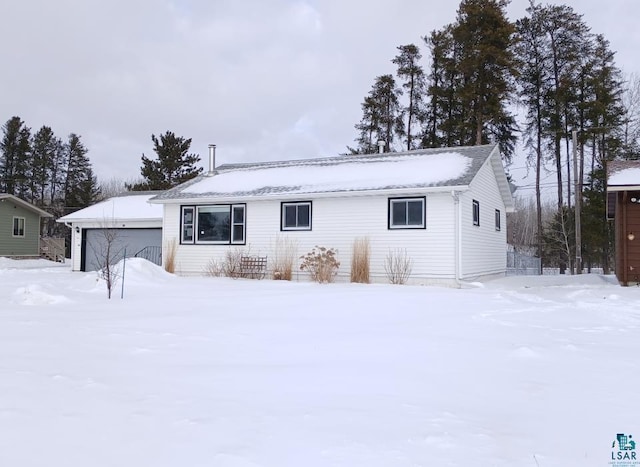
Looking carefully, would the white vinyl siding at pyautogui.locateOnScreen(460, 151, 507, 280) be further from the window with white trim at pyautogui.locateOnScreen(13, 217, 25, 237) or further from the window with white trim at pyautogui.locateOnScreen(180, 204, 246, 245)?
the window with white trim at pyautogui.locateOnScreen(13, 217, 25, 237)

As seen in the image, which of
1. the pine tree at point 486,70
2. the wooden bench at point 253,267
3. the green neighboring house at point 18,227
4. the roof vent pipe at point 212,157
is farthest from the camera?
the green neighboring house at point 18,227

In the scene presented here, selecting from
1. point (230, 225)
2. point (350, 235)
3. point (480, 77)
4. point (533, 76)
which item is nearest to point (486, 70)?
point (480, 77)

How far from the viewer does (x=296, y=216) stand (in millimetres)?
14000

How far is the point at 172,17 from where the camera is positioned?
15.0 metres

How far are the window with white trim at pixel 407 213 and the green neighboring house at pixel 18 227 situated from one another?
2248 centimetres

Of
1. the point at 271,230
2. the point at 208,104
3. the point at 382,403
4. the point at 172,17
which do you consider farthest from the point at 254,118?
the point at 382,403

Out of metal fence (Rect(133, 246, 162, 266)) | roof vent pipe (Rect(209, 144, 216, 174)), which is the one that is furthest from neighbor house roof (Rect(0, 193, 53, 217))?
roof vent pipe (Rect(209, 144, 216, 174))

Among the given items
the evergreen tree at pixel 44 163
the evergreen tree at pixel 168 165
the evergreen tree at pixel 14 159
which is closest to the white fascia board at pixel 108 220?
the evergreen tree at pixel 168 165

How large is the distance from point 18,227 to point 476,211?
1005 inches

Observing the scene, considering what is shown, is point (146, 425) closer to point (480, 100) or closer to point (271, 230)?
point (271, 230)

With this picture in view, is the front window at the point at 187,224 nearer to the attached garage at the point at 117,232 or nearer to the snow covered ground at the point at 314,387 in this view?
the attached garage at the point at 117,232

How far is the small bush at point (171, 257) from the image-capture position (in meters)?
15.3

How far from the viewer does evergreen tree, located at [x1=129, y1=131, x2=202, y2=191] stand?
108 ft

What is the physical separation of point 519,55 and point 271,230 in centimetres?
1652
